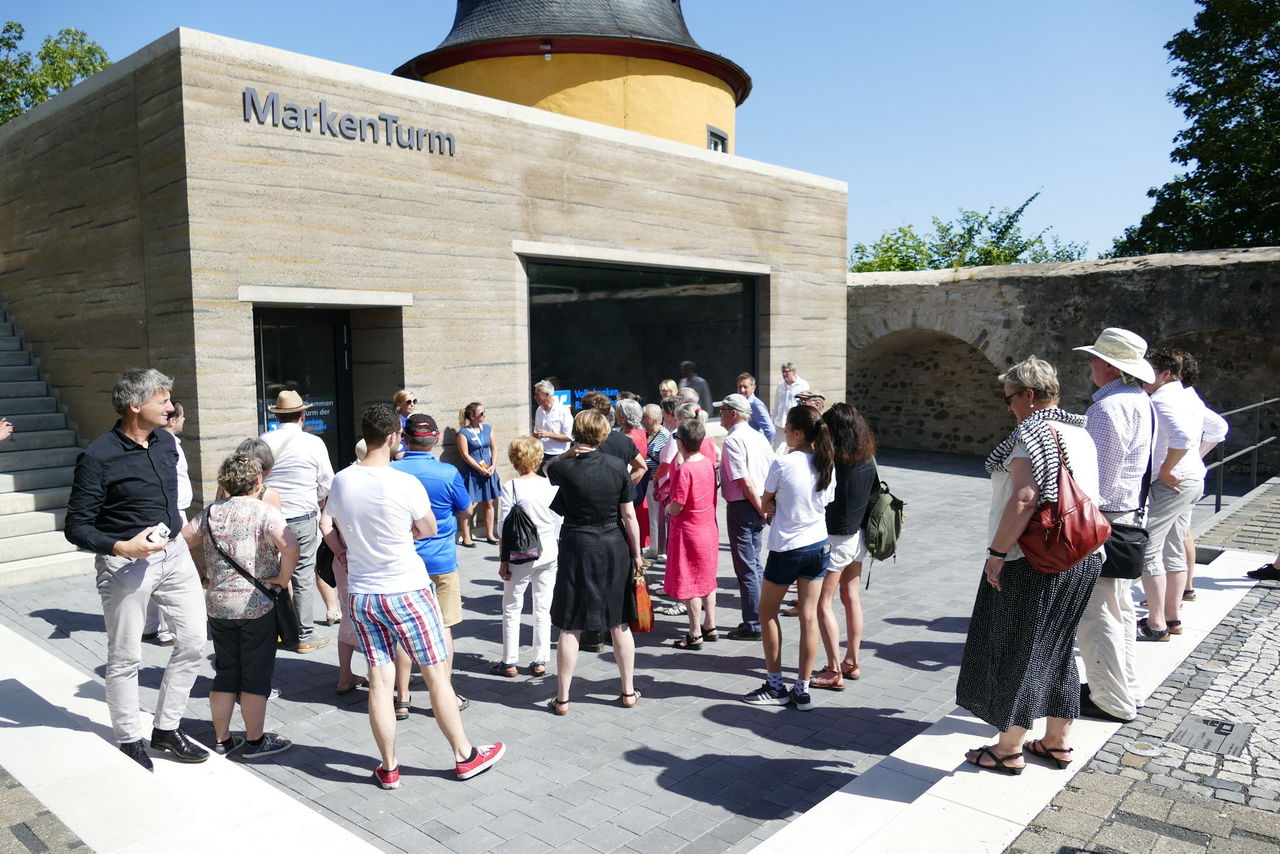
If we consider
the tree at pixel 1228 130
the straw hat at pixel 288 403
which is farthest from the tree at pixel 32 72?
the tree at pixel 1228 130

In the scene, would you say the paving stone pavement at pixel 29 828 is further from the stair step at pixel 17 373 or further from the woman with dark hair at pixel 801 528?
the stair step at pixel 17 373

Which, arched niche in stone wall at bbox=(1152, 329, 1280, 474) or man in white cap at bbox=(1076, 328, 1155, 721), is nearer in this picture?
man in white cap at bbox=(1076, 328, 1155, 721)

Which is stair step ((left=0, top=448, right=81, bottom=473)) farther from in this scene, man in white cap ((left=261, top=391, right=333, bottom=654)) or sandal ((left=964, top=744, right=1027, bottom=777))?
sandal ((left=964, top=744, right=1027, bottom=777))

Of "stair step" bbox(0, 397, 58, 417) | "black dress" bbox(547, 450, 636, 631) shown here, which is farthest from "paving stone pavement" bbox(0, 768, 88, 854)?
"stair step" bbox(0, 397, 58, 417)

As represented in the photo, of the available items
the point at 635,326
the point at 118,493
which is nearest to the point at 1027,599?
the point at 118,493

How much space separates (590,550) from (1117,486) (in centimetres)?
282

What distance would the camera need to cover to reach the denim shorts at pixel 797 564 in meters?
5.02

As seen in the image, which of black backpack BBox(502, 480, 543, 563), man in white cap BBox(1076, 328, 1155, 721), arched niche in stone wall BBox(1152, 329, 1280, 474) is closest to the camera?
man in white cap BBox(1076, 328, 1155, 721)

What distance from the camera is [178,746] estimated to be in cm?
430

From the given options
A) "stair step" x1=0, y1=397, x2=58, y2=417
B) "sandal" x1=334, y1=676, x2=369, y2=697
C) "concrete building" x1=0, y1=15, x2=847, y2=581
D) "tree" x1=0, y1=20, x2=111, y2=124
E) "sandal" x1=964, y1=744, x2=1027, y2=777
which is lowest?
"sandal" x1=334, y1=676, x2=369, y2=697

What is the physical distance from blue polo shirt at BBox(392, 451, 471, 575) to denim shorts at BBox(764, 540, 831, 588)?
1.76 m

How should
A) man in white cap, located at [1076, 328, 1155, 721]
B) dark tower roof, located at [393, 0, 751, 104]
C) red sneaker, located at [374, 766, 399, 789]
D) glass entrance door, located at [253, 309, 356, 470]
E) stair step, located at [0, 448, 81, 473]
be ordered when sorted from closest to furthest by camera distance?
red sneaker, located at [374, 766, 399, 789] < man in white cap, located at [1076, 328, 1155, 721] < glass entrance door, located at [253, 309, 356, 470] < stair step, located at [0, 448, 81, 473] < dark tower roof, located at [393, 0, 751, 104]

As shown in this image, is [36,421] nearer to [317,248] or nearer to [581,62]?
[317,248]

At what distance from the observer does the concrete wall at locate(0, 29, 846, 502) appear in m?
7.54
